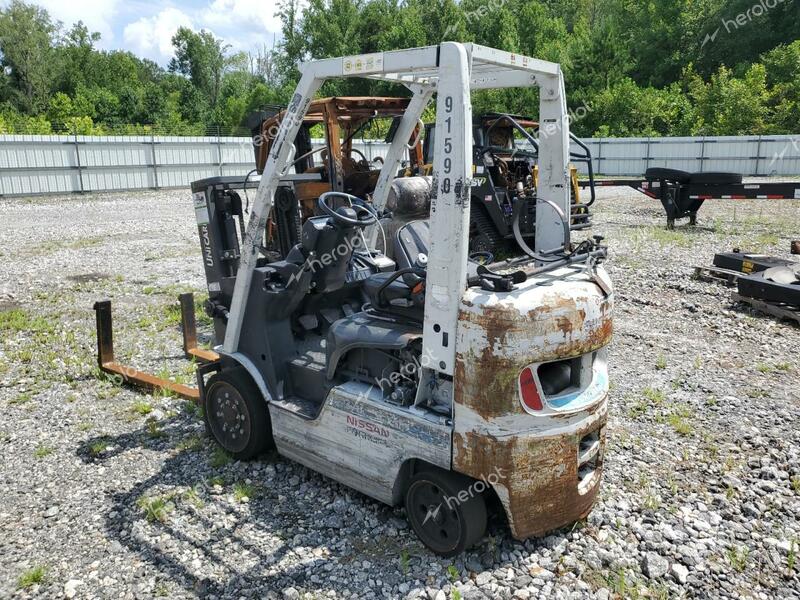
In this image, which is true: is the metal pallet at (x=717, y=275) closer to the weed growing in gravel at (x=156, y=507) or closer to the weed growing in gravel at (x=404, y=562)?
the weed growing in gravel at (x=404, y=562)

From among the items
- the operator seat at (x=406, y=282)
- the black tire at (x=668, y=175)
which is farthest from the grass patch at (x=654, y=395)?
the black tire at (x=668, y=175)

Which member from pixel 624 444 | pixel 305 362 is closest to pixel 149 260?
pixel 305 362

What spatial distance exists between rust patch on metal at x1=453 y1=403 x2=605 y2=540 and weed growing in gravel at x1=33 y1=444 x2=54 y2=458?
10.2 ft

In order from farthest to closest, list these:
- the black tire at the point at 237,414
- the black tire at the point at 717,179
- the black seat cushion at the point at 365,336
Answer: the black tire at the point at 717,179
the black tire at the point at 237,414
the black seat cushion at the point at 365,336

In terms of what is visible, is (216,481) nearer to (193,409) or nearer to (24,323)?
(193,409)

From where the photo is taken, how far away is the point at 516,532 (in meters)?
3.35

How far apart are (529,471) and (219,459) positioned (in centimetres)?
226

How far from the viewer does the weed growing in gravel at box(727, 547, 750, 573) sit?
344 cm

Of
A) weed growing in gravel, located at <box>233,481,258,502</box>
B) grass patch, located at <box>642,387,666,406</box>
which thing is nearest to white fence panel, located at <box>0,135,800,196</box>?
grass patch, located at <box>642,387,666,406</box>

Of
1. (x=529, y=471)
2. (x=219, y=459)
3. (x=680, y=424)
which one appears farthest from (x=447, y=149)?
(x=680, y=424)

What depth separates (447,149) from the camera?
10.2 ft

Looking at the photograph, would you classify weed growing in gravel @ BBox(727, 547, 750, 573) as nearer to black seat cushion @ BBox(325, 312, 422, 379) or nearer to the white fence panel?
black seat cushion @ BBox(325, 312, 422, 379)

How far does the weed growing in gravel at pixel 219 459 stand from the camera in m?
4.52

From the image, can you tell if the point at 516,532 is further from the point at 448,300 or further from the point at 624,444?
the point at 624,444
